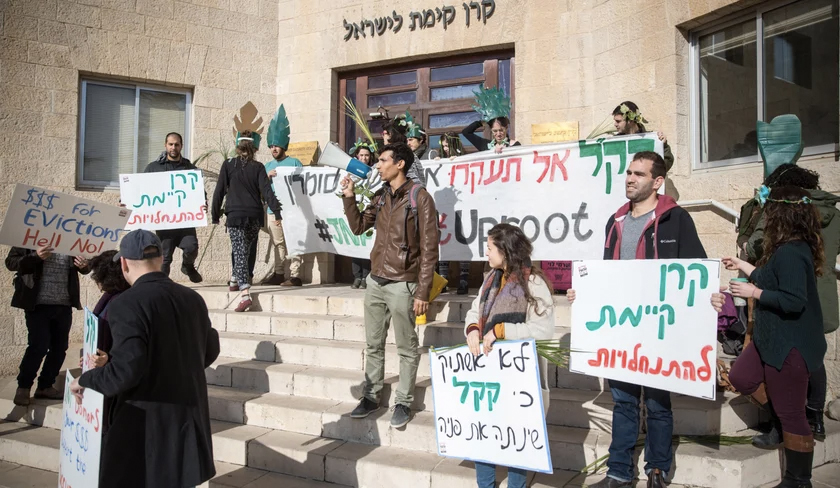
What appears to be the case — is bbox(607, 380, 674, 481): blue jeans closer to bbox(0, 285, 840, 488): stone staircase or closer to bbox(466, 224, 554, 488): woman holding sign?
bbox(0, 285, 840, 488): stone staircase

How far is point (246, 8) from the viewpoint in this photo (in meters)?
9.76

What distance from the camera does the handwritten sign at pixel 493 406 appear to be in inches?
131

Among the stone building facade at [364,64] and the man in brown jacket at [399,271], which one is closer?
the man in brown jacket at [399,271]

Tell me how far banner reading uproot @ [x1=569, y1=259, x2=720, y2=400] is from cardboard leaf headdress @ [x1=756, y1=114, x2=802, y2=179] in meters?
2.55

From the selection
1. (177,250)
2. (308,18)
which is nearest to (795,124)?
(308,18)

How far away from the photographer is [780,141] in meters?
5.32

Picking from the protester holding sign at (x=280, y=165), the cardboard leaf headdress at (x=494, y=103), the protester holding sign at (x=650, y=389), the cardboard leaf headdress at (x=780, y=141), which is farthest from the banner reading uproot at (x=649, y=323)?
the protester holding sign at (x=280, y=165)

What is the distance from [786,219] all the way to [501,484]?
2295mm

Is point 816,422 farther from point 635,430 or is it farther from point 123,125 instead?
point 123,125

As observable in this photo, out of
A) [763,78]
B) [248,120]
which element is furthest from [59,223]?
[763,78]

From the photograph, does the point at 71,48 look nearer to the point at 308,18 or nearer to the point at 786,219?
the point at 308,18

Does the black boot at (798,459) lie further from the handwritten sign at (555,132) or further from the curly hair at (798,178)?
the handwritten sign at (555,132)

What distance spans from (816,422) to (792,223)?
1745mm

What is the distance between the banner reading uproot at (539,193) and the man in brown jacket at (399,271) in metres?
1.91
